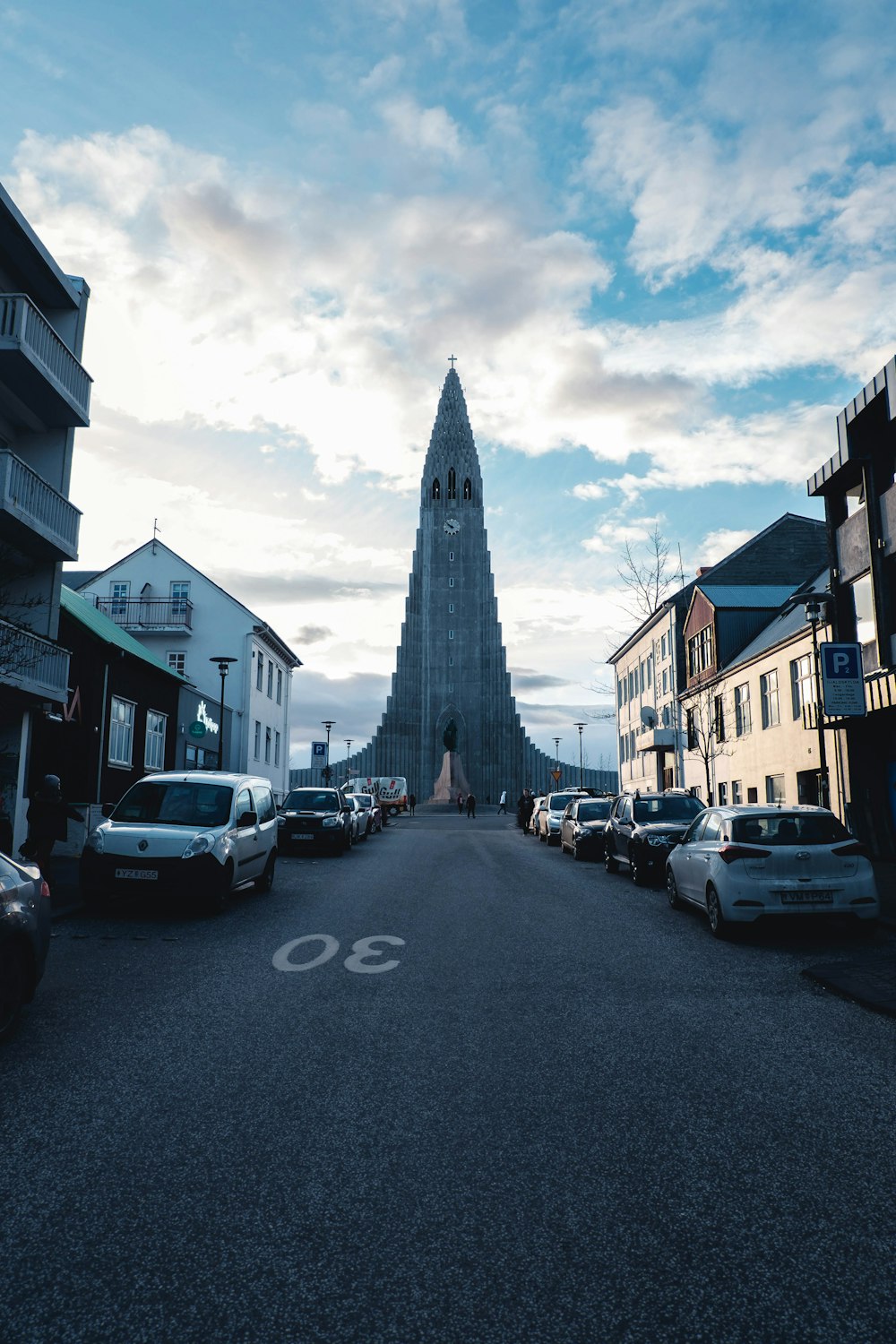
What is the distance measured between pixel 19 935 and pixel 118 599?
136ft

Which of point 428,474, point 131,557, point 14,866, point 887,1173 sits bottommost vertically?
point 887,1173

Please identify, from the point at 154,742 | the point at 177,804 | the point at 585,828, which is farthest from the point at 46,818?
the point at 154,742

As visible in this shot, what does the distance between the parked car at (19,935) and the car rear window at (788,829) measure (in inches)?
292

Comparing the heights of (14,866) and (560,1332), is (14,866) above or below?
above

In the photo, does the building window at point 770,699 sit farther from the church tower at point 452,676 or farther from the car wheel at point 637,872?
the church tower at point 452,676

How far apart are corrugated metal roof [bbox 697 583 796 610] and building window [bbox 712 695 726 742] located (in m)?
3.70

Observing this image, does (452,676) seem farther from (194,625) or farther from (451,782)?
(194,625)

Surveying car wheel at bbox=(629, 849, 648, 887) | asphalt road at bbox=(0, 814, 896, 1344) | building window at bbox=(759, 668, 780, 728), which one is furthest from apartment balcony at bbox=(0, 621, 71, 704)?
building window at bbox=(759, 668, 780, 728)

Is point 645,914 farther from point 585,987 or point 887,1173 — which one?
point 887,1173

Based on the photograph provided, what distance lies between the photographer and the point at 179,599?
149 feet

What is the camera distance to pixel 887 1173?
399 centimetres

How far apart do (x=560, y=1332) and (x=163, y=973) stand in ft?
20.4

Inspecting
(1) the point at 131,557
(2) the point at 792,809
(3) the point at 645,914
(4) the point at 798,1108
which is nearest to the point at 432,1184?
(4) the point at 798,1108

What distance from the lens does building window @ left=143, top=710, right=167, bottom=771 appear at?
29453 mm
